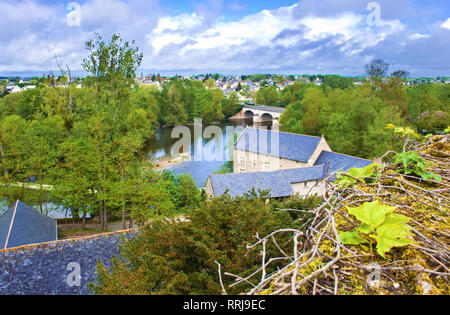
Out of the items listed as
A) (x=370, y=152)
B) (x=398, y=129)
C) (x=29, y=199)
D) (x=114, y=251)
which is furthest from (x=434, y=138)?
(x=370, y=152)

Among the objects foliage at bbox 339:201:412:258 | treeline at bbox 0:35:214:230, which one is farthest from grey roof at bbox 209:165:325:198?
foliage at bbox 339:201:412:258

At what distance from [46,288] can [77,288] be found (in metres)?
0.98

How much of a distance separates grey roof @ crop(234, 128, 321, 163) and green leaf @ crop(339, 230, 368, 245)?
109 feet

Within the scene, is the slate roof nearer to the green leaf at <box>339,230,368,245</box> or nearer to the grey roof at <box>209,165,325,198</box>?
the grey roof at <box>209,165,325,198</box>

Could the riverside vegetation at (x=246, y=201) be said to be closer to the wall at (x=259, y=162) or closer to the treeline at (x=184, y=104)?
the wall at (x=259, y=162)

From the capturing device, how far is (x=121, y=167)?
971 inches

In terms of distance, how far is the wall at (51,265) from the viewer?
35.9 ft

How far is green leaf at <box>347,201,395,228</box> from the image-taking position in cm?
217

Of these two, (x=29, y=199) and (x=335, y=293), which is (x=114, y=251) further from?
(x=29, y=199)

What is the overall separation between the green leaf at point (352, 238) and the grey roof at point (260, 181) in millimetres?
22943

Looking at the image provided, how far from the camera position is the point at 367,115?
3941cm

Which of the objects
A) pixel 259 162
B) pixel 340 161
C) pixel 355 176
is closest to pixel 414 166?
pixel 355 176
